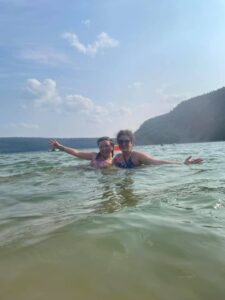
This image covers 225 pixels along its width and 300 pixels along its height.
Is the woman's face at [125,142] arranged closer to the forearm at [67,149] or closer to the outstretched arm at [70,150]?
the outstretched arm at [70,150]

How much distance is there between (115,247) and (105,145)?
738 cm

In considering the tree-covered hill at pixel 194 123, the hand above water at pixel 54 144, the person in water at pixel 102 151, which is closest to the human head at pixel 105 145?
the person in water at pixel 102 151

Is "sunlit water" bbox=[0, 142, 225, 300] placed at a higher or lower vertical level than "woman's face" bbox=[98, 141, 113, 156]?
lower

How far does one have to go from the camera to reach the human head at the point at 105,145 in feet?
33.3

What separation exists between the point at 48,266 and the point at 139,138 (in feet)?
535

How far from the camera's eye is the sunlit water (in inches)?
85.4

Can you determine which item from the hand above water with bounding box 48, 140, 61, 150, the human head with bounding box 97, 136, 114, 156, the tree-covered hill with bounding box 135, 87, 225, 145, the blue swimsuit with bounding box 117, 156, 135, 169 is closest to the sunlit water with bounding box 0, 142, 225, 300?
the blue swimsuit with bounding box 117, 156, 135, 169

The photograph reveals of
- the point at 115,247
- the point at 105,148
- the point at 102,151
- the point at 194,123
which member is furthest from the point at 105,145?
the point at 194,123

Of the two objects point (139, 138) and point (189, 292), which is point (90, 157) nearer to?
point (189, 292)

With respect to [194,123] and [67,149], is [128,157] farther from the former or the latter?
[194,123]

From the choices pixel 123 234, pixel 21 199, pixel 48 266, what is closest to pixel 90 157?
pixel 21 199

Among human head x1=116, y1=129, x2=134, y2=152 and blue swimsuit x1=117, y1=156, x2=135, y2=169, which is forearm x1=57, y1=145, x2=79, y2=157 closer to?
blue swimsuit x1=117, y1=156, x2=135, y2=169

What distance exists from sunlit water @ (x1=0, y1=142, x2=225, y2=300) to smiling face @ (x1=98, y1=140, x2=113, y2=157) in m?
4.82

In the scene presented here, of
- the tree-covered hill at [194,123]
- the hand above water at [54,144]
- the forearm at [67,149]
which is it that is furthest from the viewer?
the tree-covered hill at [194,123]
